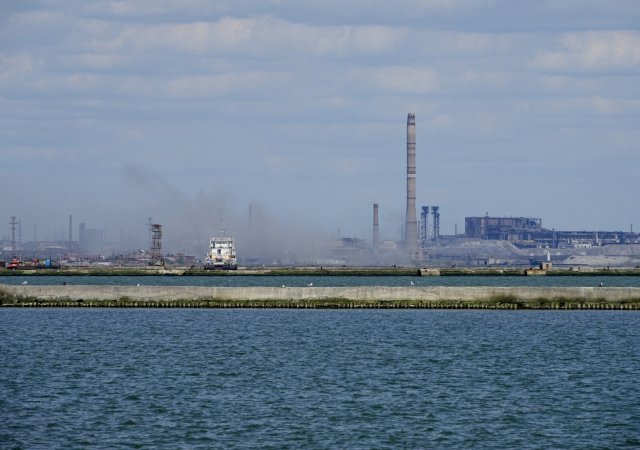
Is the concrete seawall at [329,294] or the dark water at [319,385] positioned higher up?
the concrete seawall at [329,294]

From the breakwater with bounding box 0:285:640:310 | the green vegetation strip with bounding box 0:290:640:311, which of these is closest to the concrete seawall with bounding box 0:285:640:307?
the breakwater with bounding box 0:285:640:310

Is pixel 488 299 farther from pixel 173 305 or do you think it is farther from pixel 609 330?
pixel 173 305

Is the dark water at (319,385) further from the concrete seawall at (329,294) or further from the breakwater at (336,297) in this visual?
the concrete seawall at (329,294)

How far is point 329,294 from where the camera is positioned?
96.4m

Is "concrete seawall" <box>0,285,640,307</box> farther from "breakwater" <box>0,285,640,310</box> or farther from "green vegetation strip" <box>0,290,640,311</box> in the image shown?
"green vegetation strip" <box>0,290,640,311</box>

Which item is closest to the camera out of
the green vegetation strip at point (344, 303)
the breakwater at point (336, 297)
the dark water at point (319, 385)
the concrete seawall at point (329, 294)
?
the dark water at point (319, 385)

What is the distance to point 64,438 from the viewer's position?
36.1 meters

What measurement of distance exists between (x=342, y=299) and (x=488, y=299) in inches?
479

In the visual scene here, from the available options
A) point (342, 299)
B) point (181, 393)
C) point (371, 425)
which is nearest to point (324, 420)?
point (371, 425)

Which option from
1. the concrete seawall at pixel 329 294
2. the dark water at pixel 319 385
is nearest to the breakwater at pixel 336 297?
the concrete seawall at pixel 329 294

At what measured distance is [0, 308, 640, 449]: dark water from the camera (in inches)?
1464

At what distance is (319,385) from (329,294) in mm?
47892

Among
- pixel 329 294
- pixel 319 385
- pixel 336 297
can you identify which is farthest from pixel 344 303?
pixel 319 385

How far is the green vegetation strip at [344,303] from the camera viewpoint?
92.1 metres
